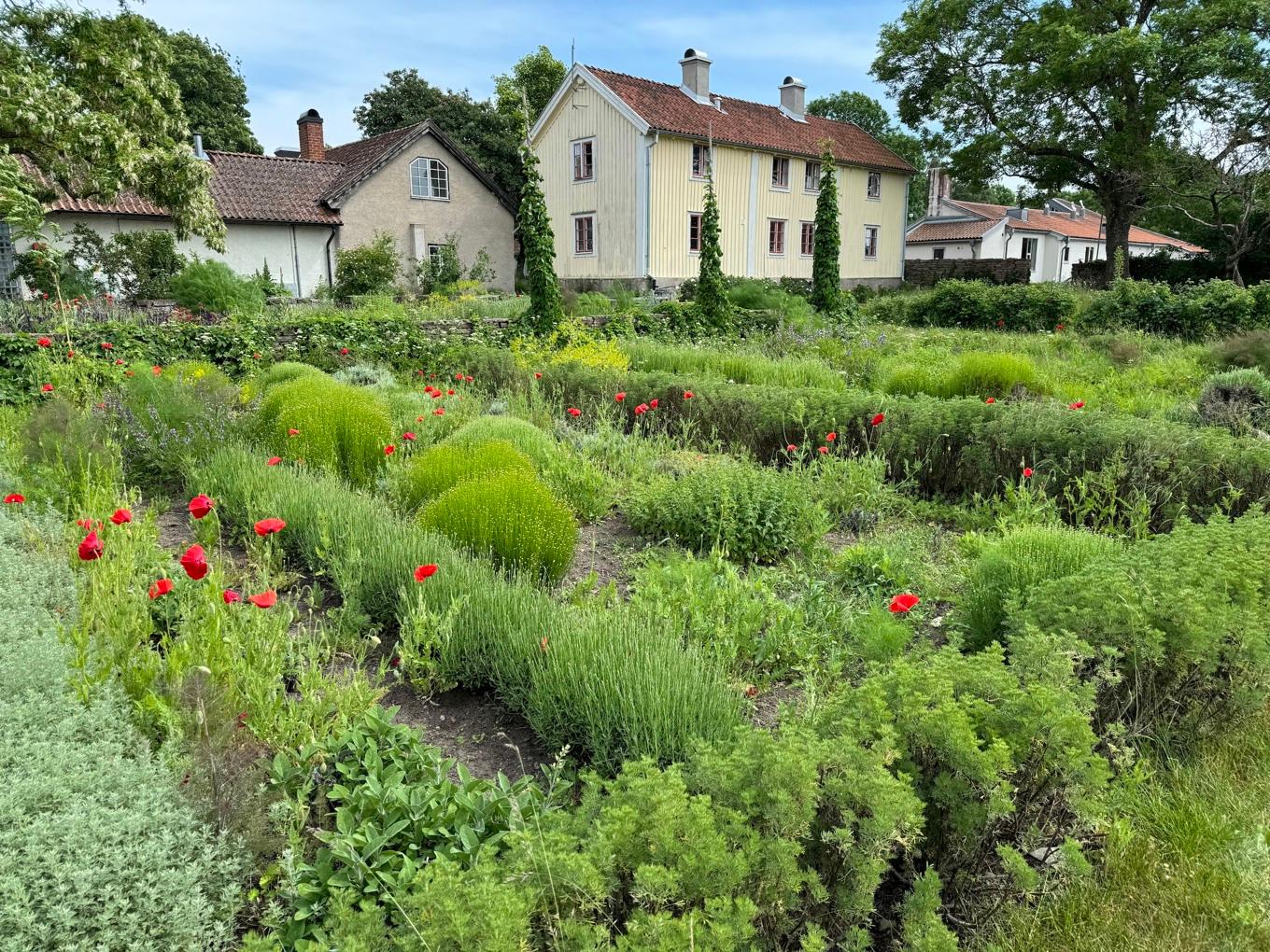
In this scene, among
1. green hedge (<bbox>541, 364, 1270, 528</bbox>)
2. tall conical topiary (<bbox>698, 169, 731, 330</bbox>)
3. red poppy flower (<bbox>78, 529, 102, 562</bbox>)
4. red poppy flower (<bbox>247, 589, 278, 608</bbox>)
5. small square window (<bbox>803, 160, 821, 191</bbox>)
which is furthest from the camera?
small square window (<bbox>803, 160, 821, 191</bbox>)

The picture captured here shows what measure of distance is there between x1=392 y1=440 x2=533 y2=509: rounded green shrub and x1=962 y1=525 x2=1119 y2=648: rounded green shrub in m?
2.55

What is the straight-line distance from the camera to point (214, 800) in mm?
2090

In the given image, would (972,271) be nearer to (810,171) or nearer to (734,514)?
(810,171)

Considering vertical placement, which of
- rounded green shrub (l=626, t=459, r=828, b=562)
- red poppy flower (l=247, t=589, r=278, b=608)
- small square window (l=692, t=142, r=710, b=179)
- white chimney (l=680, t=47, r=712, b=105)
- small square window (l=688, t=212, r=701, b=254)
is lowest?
rounded green shrub (l=626, t=459, r=828, b=562)

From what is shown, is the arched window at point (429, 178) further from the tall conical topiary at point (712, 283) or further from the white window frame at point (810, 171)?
the tall conical topiary at point (712, 283)

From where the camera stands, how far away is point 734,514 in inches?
191

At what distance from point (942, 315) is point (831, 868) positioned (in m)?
19.1

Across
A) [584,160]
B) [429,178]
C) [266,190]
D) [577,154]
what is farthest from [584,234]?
[266,190]

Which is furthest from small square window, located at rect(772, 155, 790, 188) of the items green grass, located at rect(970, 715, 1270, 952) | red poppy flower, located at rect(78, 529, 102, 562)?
red poppy flower, located at rect(78, 529, 102, 562)

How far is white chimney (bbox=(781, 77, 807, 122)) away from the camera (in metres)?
31.1

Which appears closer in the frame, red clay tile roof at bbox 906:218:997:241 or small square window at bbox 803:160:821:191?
small square window at bbox 803:160:821:191

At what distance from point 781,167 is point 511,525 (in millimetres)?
27673

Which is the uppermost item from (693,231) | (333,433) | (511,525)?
(693,231)

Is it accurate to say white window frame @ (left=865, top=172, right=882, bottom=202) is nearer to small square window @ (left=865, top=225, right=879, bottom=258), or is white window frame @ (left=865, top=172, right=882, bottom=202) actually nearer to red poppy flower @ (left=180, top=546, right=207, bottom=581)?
small square window @ (left=865, top=225, right=879, bottom=258)
